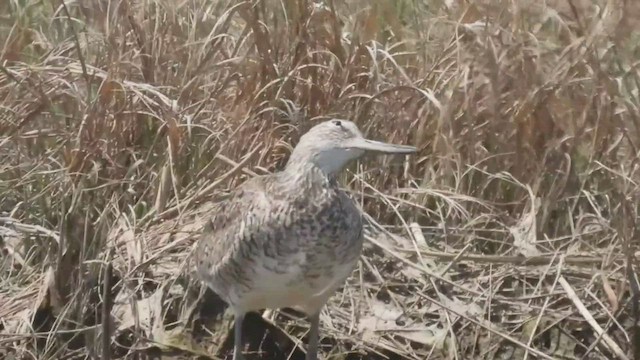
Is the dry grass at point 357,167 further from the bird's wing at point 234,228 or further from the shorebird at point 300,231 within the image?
the shorebird at point 300,231

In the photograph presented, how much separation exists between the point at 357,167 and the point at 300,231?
129cm

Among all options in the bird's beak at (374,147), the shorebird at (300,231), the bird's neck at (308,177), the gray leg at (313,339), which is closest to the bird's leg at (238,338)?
the shorebird at (300,231)

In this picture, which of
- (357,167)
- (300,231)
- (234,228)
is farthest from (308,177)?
(357,167)

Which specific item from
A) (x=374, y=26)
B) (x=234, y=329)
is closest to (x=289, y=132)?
(x=374, y=26)

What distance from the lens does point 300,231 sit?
4.50 metres

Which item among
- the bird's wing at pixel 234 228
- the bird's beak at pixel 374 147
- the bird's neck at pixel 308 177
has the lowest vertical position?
the bird's wing at pixel 234 228

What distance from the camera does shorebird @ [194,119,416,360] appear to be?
177 inches

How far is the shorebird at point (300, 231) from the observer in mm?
4496

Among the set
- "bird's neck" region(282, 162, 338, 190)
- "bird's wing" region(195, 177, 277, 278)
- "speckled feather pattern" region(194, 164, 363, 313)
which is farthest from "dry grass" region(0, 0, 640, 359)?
"bird's neck" region(282, 162, 338, 190)

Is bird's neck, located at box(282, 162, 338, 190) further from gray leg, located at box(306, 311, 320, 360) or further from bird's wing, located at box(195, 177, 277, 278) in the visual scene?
gray leg, located at box(306, 311, 320, 360)

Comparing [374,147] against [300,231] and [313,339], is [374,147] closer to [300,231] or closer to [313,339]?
[300,231]

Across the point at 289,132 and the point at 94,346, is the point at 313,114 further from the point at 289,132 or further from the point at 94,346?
the point at 94,346

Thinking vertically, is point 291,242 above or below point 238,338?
above

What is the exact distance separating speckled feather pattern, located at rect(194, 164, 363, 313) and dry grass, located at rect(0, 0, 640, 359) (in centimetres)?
56
